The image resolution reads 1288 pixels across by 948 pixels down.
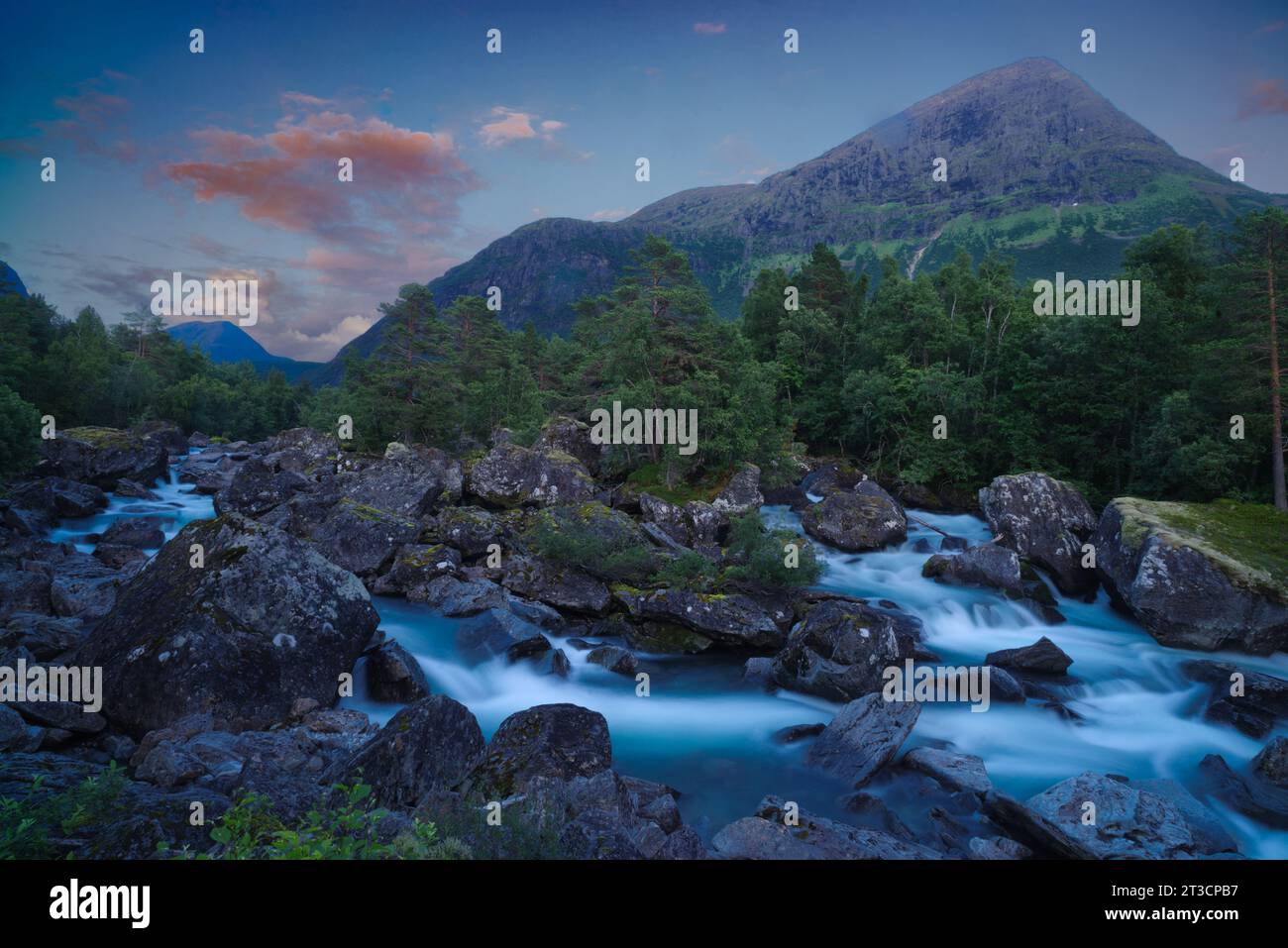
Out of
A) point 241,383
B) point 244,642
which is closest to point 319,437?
point 244,642

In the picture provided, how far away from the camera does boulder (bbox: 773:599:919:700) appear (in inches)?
612

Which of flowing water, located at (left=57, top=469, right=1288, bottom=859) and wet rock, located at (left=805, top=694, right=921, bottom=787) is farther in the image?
flowing water, located at (left=57, top=469, right=1288, bottom=859)

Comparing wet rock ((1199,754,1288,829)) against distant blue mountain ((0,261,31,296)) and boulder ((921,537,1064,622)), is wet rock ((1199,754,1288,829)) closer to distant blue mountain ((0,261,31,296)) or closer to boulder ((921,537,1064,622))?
boulder ((921,537,1064,622))

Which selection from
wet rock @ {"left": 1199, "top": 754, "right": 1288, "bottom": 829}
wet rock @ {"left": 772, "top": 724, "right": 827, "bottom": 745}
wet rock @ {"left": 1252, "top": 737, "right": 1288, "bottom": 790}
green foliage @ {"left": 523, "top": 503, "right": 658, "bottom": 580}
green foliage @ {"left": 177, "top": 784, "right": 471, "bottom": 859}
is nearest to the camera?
green foliage @ {"left": 177, "top": 784, "right": 471, "bottom": 859}

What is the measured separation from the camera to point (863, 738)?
1262 centimetres

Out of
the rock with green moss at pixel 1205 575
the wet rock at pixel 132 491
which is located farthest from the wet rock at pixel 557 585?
the wet rock at pixel 132 491

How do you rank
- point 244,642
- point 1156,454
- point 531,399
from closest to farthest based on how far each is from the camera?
point 244,642, point 1156,454, point 531,399

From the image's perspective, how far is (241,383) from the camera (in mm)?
93062

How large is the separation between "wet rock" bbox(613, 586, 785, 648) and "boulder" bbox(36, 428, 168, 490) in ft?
120

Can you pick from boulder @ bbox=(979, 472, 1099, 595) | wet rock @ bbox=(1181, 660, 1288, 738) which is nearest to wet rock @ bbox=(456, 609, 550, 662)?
wet rock @ bbox=(1181, 660, 1288, 738)

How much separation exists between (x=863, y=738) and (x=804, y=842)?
472 cm
